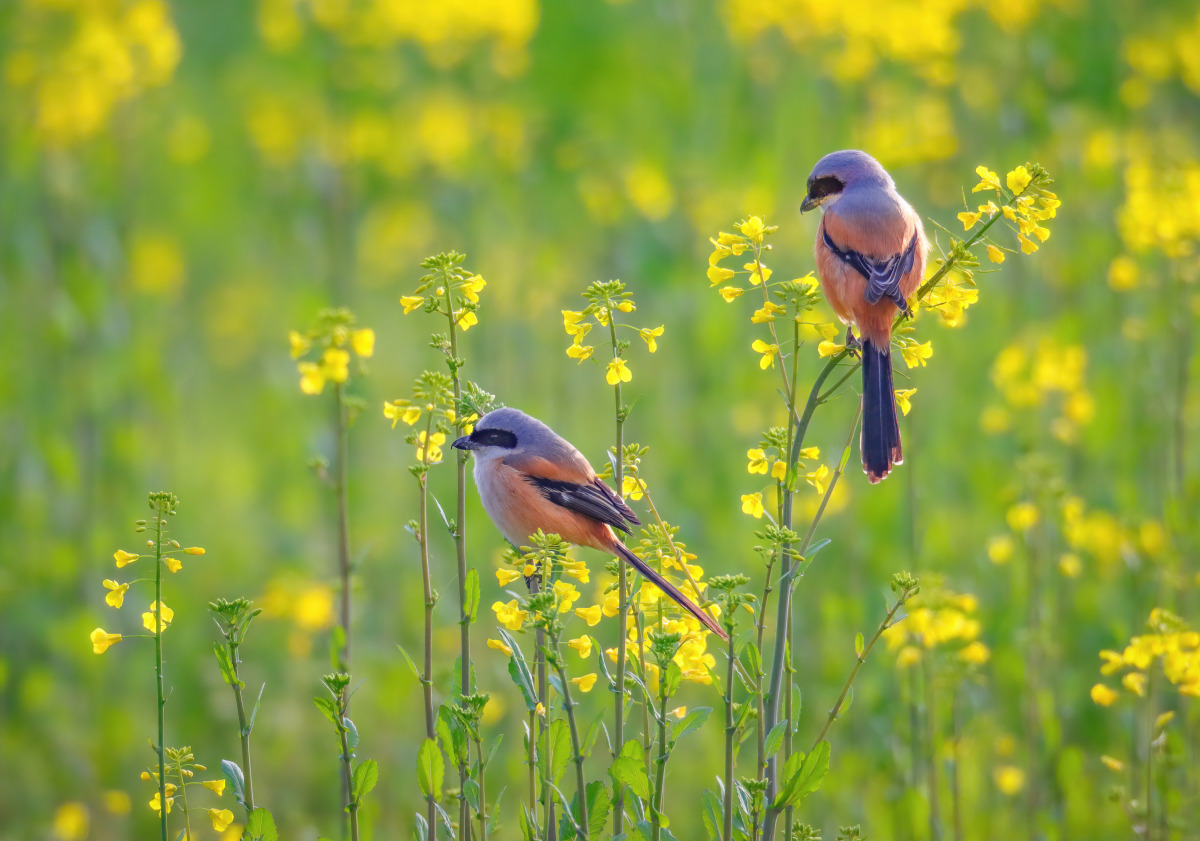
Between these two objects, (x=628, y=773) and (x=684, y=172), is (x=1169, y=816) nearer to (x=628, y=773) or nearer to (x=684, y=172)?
(x=628, y=773)

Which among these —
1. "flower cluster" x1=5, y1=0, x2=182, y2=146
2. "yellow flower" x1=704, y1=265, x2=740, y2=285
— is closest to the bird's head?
"yellow flower" x1=704, y1=265, x2=740, y2=285

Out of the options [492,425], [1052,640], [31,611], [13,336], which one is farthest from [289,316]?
[1052,640]

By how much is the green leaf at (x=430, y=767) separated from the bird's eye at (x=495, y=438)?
1224 millimetres

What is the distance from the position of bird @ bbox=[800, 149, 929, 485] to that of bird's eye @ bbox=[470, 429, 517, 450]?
1.06 metres

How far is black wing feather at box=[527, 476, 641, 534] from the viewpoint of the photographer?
2881mm

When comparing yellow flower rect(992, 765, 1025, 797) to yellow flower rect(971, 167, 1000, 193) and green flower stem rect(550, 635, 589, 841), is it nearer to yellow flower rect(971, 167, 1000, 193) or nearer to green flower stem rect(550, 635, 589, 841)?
green flower stem rect(550, 635, 589, 841)

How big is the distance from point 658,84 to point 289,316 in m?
3.93

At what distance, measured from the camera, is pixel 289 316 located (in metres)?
7.96

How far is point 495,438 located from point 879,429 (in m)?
1.23

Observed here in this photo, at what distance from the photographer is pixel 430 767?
2227 millimetres

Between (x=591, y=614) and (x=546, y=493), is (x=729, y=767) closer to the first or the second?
(x=591, y=614)

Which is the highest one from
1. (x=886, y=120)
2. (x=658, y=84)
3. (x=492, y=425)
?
(x=658, y=84)

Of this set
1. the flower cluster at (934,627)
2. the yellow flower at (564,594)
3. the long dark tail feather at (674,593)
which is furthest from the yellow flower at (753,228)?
the flower cluster at (934,627)

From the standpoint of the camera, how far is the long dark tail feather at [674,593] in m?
2.32
